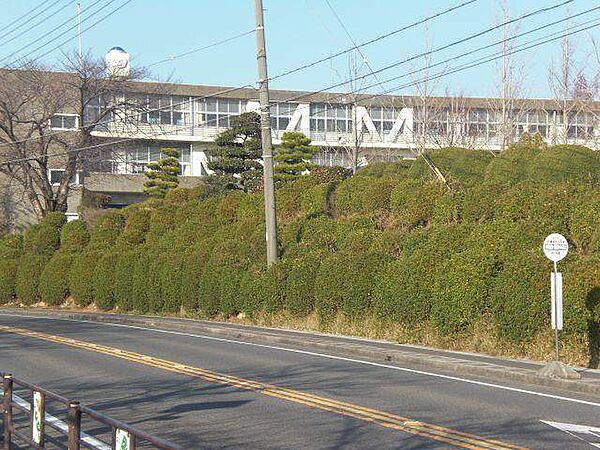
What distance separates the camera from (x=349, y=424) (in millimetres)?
11672

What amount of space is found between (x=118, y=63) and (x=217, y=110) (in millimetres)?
17755

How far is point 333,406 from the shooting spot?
13.0m

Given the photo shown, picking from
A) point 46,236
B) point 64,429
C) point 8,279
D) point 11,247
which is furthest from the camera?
point 11,247

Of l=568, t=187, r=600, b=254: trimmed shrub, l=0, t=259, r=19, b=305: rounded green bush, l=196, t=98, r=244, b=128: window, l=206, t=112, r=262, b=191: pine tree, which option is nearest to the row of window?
l=196, t=98, r=244, b=128: window

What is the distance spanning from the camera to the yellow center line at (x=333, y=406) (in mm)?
10609

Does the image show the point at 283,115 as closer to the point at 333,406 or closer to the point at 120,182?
the point at 120,182

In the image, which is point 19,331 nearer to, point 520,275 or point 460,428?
point 520,275

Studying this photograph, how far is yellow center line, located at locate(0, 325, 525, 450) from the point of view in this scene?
10609 millimetres

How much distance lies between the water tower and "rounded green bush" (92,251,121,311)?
14898 millimetres

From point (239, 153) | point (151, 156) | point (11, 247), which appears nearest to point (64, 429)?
point (11, 247)

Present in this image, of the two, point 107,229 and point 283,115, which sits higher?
point 283,115

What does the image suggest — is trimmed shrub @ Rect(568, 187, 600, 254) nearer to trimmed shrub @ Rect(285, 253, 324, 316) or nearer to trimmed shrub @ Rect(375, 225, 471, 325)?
trimmed shrub @ Rect(375, 225, 471, 325)

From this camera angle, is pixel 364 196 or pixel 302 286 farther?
pixel 364 196

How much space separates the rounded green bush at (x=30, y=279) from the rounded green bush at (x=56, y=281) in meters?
1.24
